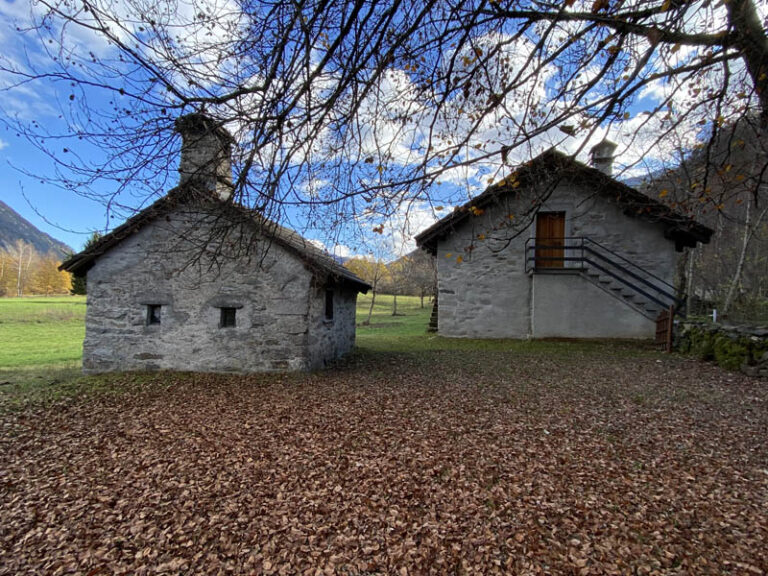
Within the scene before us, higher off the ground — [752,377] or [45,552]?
[752,377]

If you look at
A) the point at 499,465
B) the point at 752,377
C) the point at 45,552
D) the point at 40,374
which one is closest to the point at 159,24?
the point at 45,552

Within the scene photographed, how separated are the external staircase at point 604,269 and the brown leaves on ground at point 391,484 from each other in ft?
19.5

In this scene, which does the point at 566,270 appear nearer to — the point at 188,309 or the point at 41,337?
the point at 188,309

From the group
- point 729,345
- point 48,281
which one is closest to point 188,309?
point 729,345

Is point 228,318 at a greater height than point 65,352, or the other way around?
point 228,318

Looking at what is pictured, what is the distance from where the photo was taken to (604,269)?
1148 cm

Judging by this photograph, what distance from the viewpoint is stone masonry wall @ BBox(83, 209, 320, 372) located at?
800 cm

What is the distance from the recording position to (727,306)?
1703cm

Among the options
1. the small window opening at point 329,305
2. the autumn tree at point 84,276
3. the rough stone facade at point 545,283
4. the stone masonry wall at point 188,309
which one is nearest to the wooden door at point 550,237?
the rough stone facade at point 545,283

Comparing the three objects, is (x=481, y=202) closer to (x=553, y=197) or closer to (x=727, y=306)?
(x=553, y=197)

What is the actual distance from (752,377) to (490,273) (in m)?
7.06

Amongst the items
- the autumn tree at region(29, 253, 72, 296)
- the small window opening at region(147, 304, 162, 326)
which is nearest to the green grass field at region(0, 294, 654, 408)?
the small window opening at region(147, 304, 162, 326)

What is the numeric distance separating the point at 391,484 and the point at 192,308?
6.39 m

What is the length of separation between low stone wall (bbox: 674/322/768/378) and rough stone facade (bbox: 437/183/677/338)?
2064 millimetres
